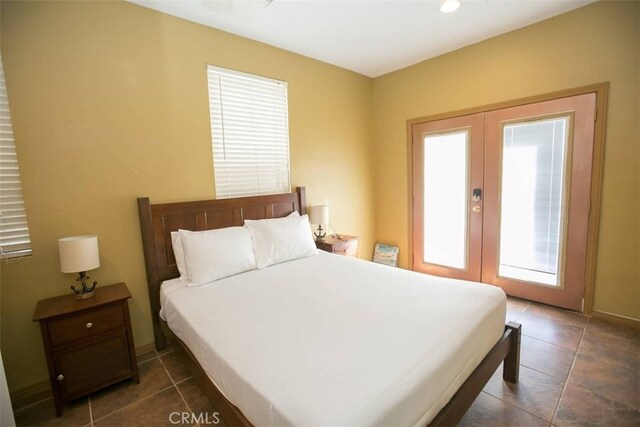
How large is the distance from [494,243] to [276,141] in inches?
103

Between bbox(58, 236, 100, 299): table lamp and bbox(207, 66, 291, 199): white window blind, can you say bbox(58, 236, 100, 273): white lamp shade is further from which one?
bbox(207, 66, 291, 199): white window blind

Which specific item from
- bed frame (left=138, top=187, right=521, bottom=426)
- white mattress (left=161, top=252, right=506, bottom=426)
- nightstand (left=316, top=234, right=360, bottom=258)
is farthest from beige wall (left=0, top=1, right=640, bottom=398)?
white mattress (left=161, top=252, right=506, bottom=426)

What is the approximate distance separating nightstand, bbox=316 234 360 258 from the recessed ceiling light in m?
2.34

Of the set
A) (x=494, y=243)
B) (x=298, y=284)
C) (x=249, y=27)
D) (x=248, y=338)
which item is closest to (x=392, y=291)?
(x=298, y=284)

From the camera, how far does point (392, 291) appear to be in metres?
1.94

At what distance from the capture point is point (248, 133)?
2889 millimetres

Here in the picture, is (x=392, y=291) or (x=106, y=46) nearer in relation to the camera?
(x=392, y=291)

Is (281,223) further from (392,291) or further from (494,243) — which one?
(494,243)

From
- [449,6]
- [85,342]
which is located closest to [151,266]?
[85,342]

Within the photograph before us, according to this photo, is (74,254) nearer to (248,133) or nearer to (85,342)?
(85,342)

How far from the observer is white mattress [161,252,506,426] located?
1.05 metres

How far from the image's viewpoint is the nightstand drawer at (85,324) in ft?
5.65

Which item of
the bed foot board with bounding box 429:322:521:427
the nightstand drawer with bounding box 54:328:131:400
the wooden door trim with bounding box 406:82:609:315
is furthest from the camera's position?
the wooden door trim with bounding box 406:82:609:315

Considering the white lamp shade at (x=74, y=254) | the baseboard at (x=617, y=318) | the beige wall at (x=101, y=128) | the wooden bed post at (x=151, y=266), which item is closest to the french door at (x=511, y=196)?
the baseboard at (x=617, y=318)
